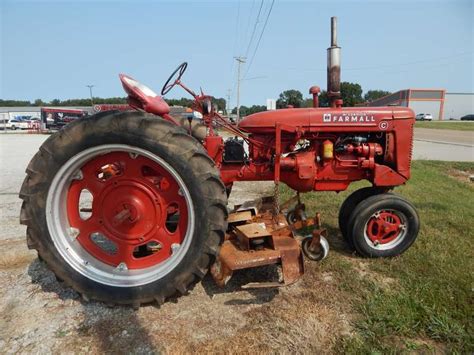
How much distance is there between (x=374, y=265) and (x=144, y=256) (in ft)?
6.30

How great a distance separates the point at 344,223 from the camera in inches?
132

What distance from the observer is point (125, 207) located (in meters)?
2.43

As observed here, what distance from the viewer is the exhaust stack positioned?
3.17 meters

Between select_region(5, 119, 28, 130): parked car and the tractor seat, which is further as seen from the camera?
select_region(5, 119, 28, 130): parked car

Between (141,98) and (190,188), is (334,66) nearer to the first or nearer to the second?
(141,98)

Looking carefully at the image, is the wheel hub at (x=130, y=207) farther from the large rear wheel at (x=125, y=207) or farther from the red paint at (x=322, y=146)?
the red paint at (x=322, y=146)

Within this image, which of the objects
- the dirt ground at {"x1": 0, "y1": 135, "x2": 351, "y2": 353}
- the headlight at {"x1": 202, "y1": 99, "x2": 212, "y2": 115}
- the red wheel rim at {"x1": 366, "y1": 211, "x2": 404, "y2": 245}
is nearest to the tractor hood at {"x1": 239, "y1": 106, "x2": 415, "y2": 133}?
the headlight at {"x1": 202, "y1": 99, "x2": 212, "y2": 115}

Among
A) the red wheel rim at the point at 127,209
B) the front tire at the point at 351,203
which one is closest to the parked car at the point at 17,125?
the red wheel rim at the point at 127,209

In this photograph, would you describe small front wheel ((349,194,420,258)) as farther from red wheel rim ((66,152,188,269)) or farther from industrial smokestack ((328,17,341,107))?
red wheel rim ((66,152,188,269))

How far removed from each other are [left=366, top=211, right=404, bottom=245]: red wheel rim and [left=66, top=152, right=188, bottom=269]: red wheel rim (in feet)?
5.60

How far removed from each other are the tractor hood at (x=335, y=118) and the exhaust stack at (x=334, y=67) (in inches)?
9.6

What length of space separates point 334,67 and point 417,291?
205 centimetres

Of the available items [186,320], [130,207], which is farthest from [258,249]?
[130,207]

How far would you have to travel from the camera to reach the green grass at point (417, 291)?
6.49 feet
